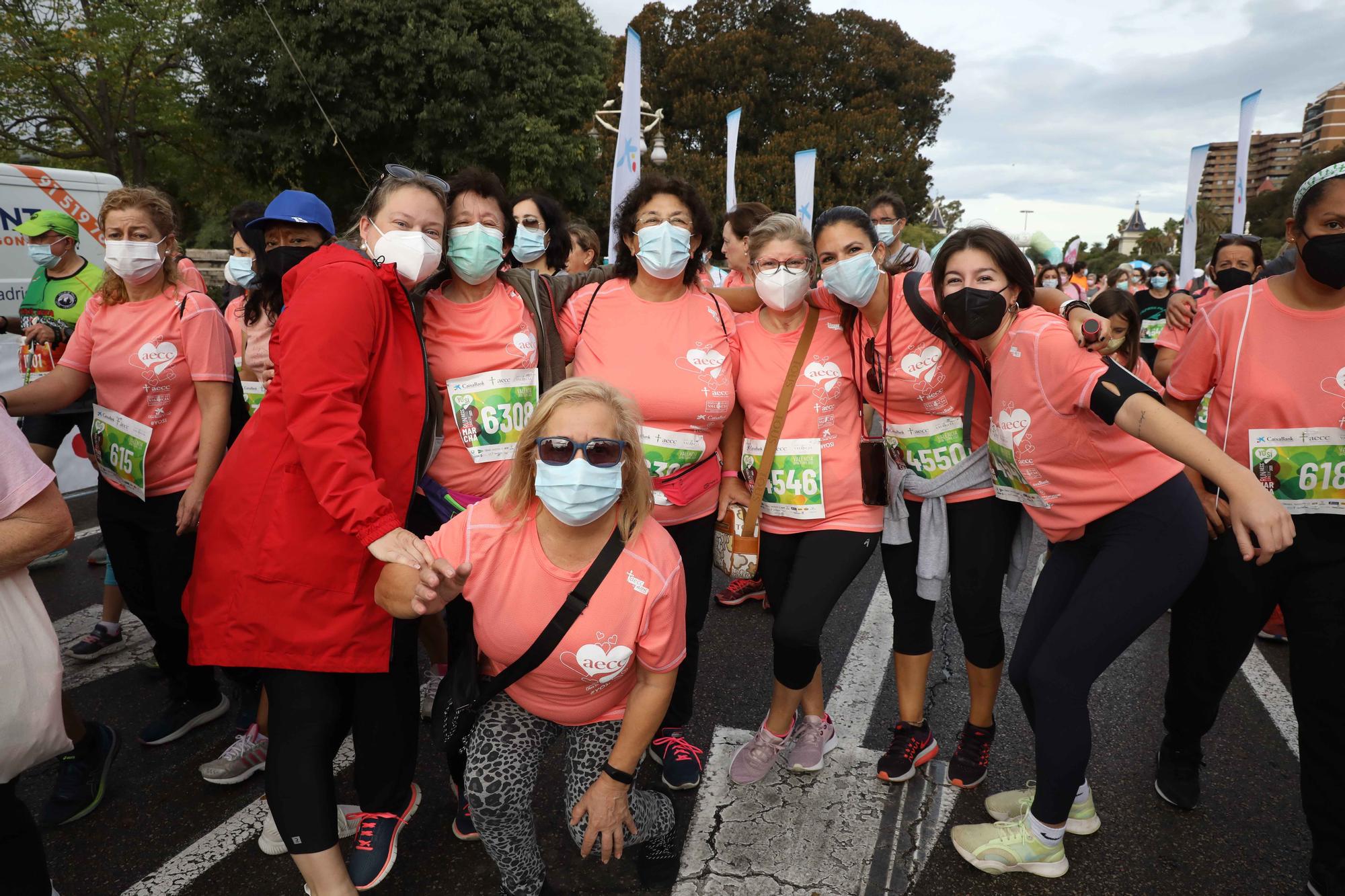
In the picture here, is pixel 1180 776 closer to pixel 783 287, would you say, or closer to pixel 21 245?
pixel 783 287


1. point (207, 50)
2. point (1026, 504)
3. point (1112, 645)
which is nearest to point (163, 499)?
point (1026, 504)

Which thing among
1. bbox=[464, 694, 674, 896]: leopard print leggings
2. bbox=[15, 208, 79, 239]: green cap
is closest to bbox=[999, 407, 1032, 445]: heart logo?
bbox=[464, 694, 674, 896]: leopard print leggings

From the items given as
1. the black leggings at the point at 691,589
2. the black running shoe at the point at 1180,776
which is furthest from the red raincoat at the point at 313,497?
the black running shoe at the point at 1180,776

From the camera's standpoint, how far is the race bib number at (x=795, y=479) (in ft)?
9.37

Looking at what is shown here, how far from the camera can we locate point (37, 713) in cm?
181

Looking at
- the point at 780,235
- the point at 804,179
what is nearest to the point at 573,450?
the point at 780,235

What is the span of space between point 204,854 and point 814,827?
203 cm

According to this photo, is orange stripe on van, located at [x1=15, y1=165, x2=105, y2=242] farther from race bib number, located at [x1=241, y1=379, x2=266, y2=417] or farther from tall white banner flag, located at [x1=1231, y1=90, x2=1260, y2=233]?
tall white banner flag, located at [x1=1231, y1=90, x2=1260, y2=233]

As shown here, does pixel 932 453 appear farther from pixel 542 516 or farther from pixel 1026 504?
pixel 542 516

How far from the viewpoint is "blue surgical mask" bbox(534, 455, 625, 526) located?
210cm

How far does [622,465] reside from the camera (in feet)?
7.25

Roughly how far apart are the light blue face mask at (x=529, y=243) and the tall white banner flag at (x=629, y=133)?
8.69 ft

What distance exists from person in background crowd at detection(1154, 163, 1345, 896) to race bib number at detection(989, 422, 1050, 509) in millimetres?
404

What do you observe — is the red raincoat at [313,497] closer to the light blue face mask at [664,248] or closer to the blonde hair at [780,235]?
the light blue face mask at [664,248]
